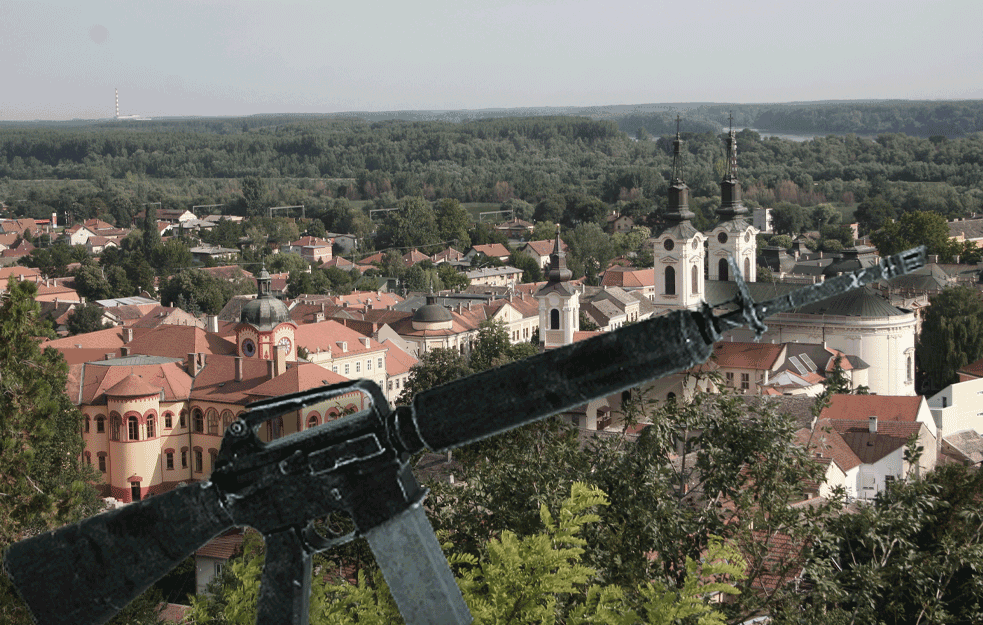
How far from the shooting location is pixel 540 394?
10.8 ft

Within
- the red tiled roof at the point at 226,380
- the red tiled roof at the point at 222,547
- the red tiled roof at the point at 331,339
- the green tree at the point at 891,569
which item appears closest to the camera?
the green tree at the point at 891,569

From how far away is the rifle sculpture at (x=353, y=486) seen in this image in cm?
320

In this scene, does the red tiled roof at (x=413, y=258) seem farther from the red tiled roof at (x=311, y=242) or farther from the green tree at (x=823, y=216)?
the green tree at (x=823, y=216)

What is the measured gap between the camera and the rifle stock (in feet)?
11.8

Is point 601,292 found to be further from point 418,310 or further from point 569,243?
point 569,243

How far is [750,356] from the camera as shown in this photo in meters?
48.4

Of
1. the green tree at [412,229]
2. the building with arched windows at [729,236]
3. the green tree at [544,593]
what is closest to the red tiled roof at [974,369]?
the building with arched windows at [729,236]

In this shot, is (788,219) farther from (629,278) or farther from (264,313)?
(264,313)

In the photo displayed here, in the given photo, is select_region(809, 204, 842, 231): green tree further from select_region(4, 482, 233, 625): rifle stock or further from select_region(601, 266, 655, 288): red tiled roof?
select_region(4, 482, 233, 625): rifle stock

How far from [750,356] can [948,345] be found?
40.3 feet

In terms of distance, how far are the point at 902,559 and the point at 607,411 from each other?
28.3 metres

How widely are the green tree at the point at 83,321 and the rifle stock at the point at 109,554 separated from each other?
2537 inches

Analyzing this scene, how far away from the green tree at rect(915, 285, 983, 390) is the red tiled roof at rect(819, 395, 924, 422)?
21525 millimetres

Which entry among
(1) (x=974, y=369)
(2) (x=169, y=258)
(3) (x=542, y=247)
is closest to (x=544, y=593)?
(1) (x=974, y=369)
